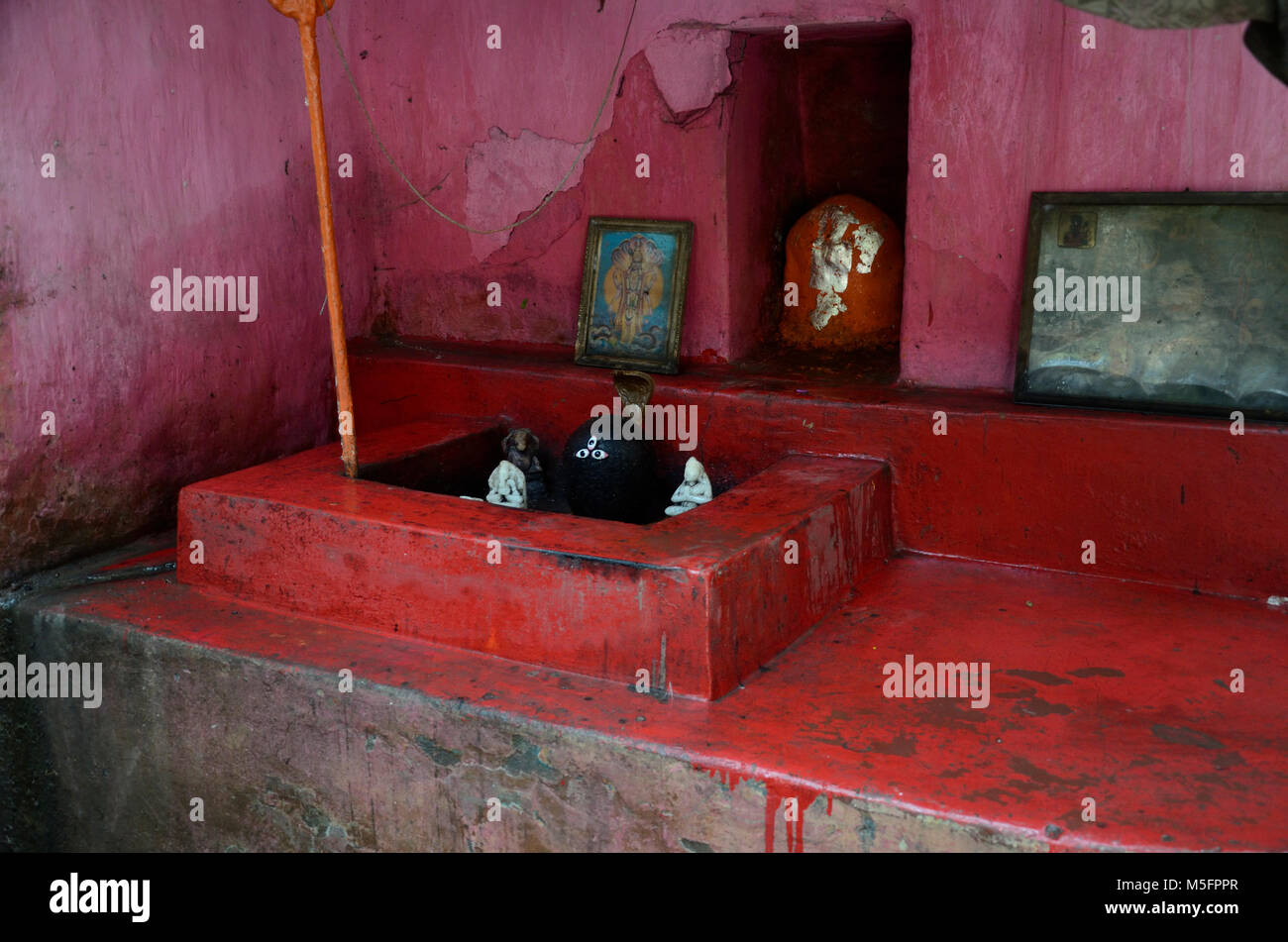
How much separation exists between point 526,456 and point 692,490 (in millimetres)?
734

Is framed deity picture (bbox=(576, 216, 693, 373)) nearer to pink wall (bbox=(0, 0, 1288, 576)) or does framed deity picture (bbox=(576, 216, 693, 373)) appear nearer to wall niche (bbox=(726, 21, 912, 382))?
pink wall (bbox=(0, 0, 1288, 576))

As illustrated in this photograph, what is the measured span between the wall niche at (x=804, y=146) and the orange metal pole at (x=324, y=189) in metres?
1.50

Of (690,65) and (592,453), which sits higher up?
(690,65)

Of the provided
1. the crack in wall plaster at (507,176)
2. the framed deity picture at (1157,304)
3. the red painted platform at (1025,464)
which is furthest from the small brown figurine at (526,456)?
the framed deity picture at (1157,304)

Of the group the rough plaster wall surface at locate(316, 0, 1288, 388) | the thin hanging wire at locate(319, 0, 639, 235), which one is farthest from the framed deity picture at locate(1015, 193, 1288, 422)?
the thin hanging wire at locate(319, 0, 639, 235)

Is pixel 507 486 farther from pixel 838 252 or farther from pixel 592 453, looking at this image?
pixel 838 252

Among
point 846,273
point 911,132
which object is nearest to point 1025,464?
point 911,132

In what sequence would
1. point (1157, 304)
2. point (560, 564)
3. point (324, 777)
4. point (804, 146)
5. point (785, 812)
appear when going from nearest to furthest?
1. point (785, 812)
2. point (560, 564)
3. point (324, 777)
4. point (1157, 304)
5. point (804, 146)

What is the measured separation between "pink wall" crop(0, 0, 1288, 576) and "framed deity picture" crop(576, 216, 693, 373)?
76 millimetres

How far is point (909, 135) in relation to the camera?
406 cm

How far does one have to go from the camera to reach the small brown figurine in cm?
446

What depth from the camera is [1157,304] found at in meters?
3.73

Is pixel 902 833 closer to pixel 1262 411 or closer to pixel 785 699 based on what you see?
pixel 785 699

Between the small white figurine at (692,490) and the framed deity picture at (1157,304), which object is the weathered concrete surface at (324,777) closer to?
the small white figurine at (692,490)
